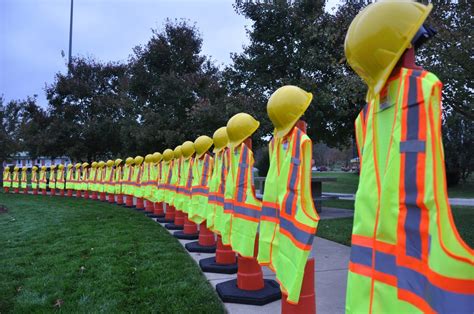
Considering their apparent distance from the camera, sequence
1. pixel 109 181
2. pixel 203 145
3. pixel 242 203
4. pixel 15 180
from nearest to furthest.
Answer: pixel 242 203
pixel 203 145
pixel 109 181
pixel 15 180

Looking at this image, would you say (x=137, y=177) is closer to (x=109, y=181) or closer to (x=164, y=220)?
(x=164, y=220)

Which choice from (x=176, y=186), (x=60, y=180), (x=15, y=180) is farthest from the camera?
(x=15, y=180)

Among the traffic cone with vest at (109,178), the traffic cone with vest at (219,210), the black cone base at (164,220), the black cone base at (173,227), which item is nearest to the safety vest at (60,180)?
the traffic cone with vest at (109,178)

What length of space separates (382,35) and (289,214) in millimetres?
1664

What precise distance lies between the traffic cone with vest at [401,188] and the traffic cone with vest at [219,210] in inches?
135

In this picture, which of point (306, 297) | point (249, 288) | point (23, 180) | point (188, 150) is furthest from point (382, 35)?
point (23, 180)

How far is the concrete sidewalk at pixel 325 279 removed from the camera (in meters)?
4.37

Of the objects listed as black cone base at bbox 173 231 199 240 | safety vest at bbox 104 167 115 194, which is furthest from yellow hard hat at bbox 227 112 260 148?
safety vest at bbox 104 167 115 194

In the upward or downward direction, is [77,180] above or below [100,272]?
above

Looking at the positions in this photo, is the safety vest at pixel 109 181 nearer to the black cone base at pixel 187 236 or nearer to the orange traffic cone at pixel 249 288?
the black cone base at pixel 187 236

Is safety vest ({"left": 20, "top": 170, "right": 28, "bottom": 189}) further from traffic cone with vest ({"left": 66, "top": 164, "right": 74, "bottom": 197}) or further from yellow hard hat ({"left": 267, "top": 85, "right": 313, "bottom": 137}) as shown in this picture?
yellow hard hat ({"left": 267, "top": 85, "right": 313, "bottom": 137})

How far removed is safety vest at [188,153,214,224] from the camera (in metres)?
6.88

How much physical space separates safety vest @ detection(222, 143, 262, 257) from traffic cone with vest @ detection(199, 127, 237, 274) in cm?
45

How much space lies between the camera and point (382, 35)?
2.12 m
